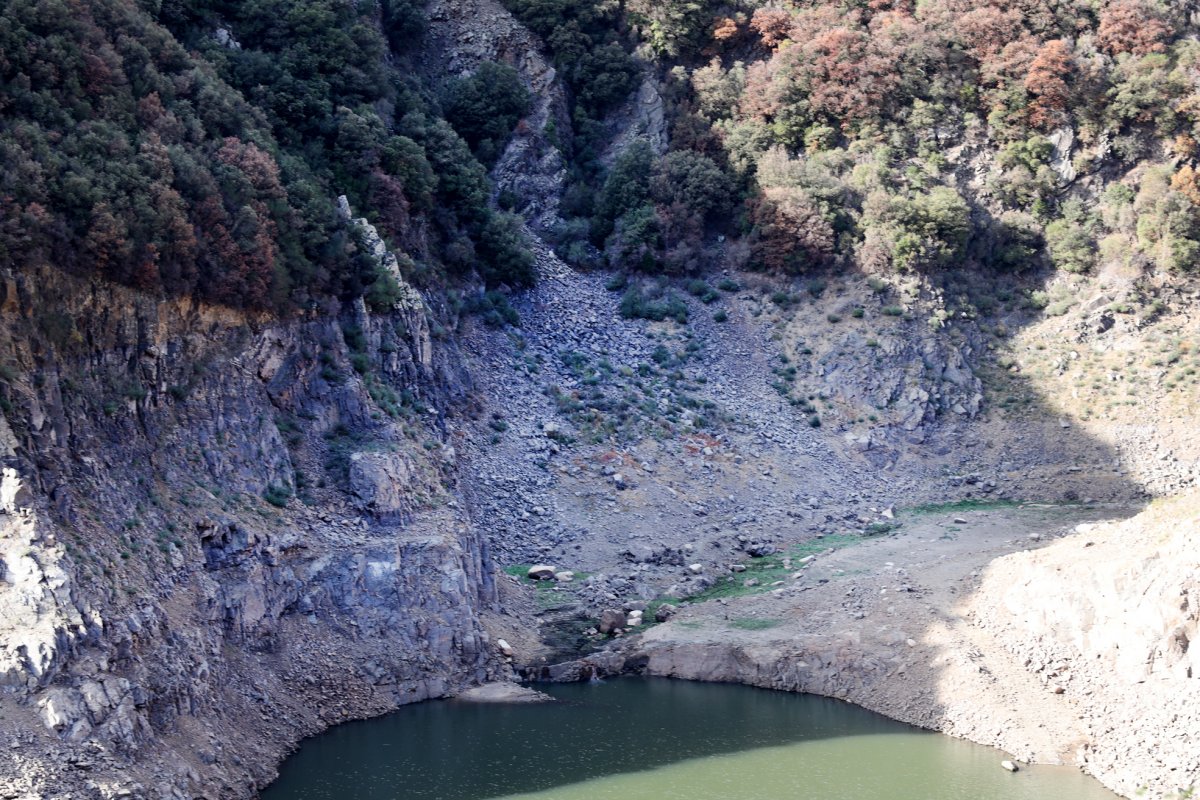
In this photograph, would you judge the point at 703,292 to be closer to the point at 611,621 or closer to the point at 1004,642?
the point at 611,621

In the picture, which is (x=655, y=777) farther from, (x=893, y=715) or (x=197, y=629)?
(x=197, y=629)

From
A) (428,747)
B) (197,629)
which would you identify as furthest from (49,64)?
(428,747)

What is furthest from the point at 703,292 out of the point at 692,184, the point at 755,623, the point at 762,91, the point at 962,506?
the point at 755,623

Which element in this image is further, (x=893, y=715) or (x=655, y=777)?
(x=893, y=715)

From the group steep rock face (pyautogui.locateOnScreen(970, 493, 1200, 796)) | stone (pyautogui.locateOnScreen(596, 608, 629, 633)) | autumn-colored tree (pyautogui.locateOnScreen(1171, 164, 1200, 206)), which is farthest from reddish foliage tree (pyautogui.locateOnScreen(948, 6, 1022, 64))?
stone (pyautogui.locateOnScreen(596, 608, 629, 633))

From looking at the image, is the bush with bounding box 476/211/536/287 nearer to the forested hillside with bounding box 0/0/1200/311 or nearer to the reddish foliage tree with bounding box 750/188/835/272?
the forested hillside with bounding box 0/0/1200/311

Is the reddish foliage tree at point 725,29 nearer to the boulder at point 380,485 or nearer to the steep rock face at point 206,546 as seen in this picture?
the steep rock face at point 206,546
